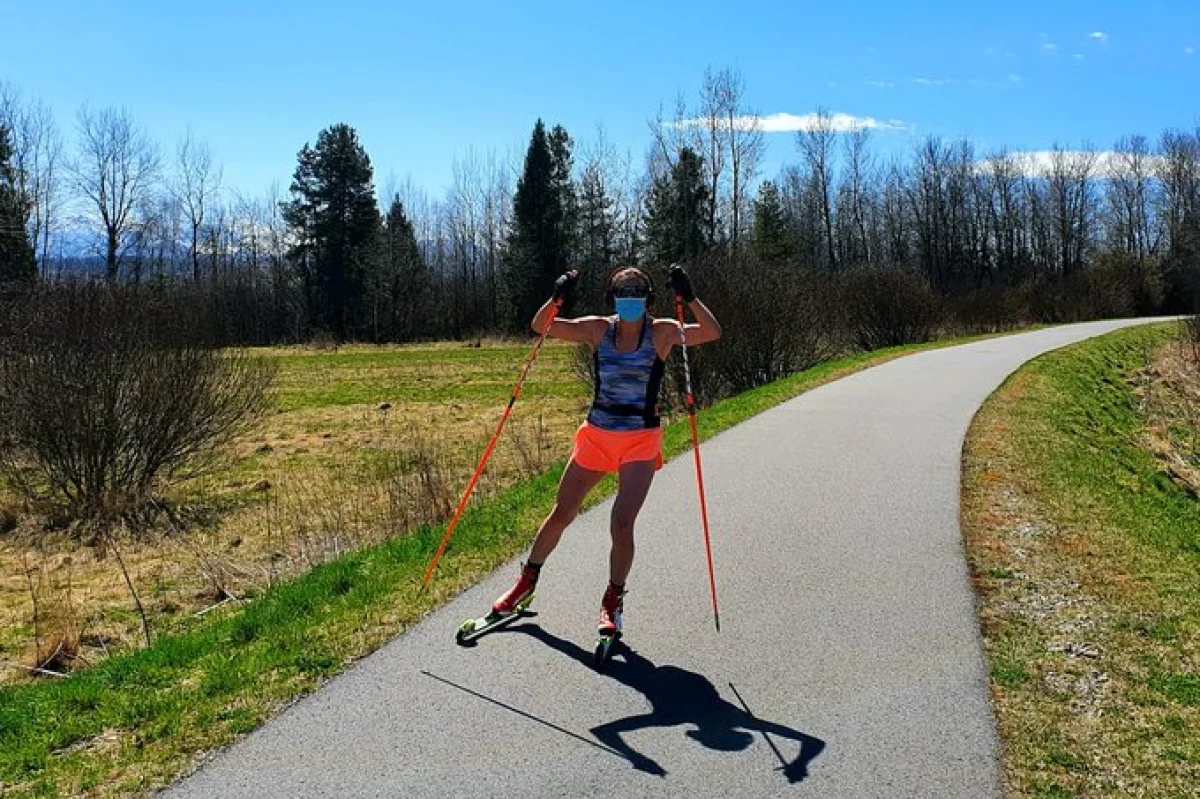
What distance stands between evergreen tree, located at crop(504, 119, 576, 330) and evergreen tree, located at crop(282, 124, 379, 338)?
1022 cm

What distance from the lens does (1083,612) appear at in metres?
5.65

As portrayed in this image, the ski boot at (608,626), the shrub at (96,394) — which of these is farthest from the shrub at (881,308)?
the ski boot at (608,626)

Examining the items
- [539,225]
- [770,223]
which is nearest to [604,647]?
[770,223]

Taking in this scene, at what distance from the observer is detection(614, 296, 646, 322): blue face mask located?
499cm

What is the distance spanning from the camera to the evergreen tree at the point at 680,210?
53.2 metres

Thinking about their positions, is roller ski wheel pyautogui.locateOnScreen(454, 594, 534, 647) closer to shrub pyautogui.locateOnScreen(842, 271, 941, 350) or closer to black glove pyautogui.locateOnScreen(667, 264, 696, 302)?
black glove pyautogui.locateOnScreen(667, 264, 696, 302)

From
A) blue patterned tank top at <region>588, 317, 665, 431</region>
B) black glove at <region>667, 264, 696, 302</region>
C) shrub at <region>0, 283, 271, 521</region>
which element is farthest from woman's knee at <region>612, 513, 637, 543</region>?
shrub at <region>0, 283, 271, 521</region>

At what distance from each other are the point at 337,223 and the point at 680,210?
2510cm

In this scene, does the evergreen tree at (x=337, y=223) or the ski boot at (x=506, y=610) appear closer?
the ski boot at (x=506, y=610)

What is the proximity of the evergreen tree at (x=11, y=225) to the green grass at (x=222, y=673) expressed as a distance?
26774mm

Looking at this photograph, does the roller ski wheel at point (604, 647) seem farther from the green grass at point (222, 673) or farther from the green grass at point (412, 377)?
the green grass at point (412, 377)

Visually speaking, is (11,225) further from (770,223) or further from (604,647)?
(770,223)

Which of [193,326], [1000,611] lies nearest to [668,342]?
[1000,611]

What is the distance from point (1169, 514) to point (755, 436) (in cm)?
462
